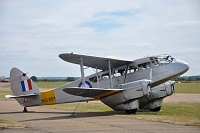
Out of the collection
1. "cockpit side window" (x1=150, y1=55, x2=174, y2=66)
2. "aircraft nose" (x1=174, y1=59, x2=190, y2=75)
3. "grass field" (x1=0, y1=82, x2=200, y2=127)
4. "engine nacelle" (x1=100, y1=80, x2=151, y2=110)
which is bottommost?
"grass field" (x1=0, y1=82, x2=200, y2=127)

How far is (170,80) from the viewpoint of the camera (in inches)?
781

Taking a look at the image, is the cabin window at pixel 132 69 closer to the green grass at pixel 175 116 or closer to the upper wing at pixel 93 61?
the upper wing at pixel 93 61

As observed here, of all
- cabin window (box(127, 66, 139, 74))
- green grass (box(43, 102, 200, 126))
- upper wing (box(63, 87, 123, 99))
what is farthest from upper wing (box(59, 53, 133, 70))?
green grass (box(43, 102, 200, 126))

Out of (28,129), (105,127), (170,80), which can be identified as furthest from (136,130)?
(170,80)

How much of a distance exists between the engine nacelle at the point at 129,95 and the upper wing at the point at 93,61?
1455 mm

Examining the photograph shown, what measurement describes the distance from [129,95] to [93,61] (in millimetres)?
2788

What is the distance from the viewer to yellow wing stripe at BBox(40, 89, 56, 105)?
21.0 metres

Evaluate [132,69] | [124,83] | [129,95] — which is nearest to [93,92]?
[129,95]

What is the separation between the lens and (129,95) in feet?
59.1

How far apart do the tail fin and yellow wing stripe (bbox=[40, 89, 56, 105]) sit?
32 cm

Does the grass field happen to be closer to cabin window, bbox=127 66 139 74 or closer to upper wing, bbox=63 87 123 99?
upper wing, bbox=63 87 123 99

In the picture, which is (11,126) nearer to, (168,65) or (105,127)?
(105,127)

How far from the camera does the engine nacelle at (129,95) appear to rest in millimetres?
17578

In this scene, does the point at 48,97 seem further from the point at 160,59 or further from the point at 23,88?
the point at 160,59
